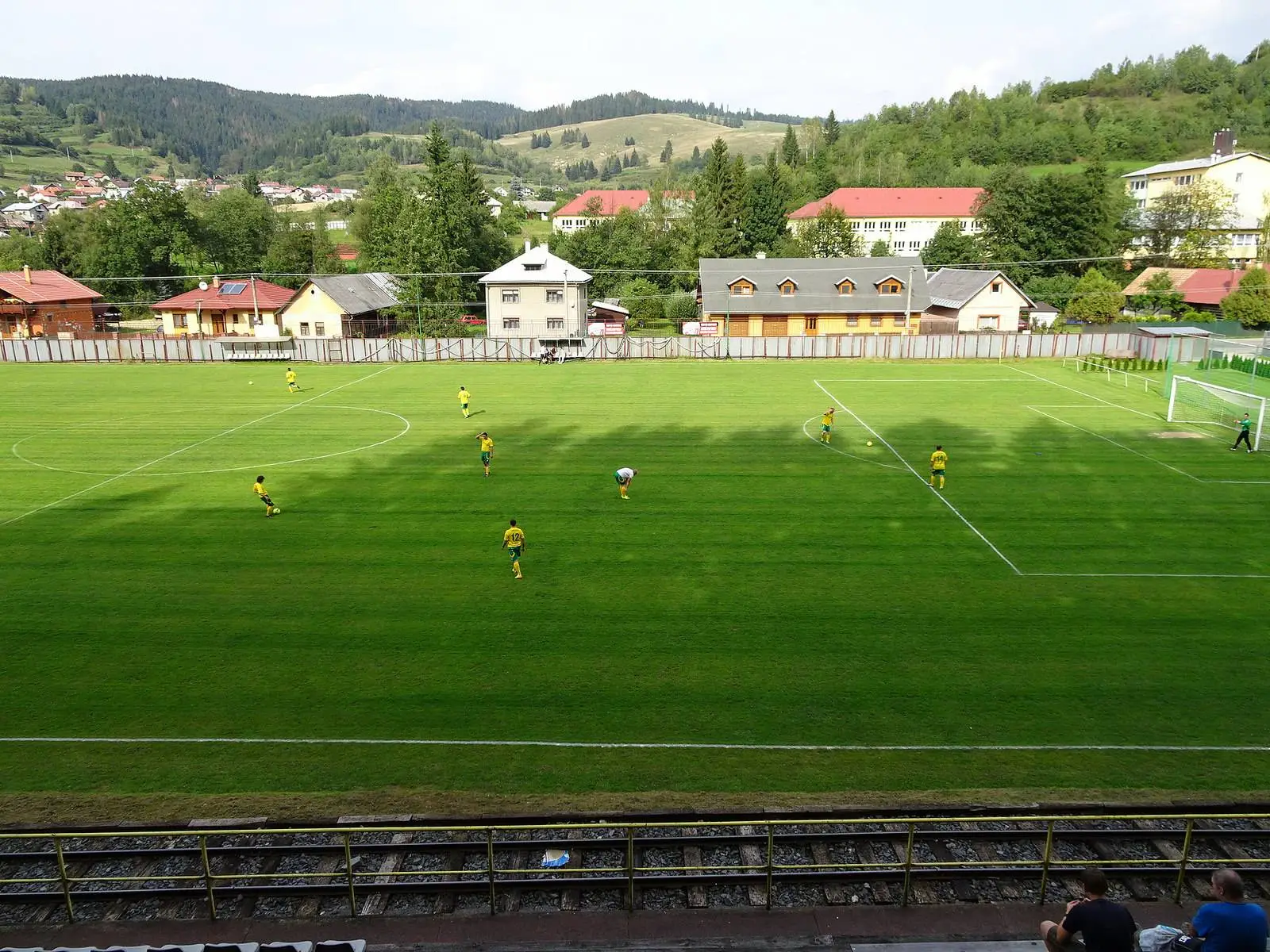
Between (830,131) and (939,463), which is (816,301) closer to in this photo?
(939,463)

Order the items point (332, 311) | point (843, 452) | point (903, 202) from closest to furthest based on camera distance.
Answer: point (843, 452) < point (332, 311) < point (903, 202)

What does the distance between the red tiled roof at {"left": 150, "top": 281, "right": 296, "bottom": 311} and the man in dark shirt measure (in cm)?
8166

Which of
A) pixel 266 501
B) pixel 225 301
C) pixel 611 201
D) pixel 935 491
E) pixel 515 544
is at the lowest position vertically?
pixel 935 491

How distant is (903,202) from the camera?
134 meters

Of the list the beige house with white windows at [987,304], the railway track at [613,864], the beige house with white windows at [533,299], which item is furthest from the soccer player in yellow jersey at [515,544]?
the beige house with white windows at [987,304]

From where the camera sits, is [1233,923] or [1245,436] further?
[1245,436]

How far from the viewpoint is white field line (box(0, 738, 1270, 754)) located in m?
14.8

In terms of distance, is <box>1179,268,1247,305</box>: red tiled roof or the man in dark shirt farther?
<box>1179,268,1247,305</box>: red tiled roof

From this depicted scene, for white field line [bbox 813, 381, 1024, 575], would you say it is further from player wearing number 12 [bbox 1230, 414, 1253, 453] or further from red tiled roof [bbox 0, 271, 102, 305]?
red tiled roof [bbox 0, 271, 102, 305]

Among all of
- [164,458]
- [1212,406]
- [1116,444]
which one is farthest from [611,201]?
[1116,444]

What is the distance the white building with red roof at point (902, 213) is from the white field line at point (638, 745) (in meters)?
125

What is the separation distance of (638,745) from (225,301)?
260ft

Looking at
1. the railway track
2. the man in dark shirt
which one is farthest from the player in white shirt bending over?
the man in dark shirt

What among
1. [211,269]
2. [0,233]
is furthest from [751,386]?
[0,233]
